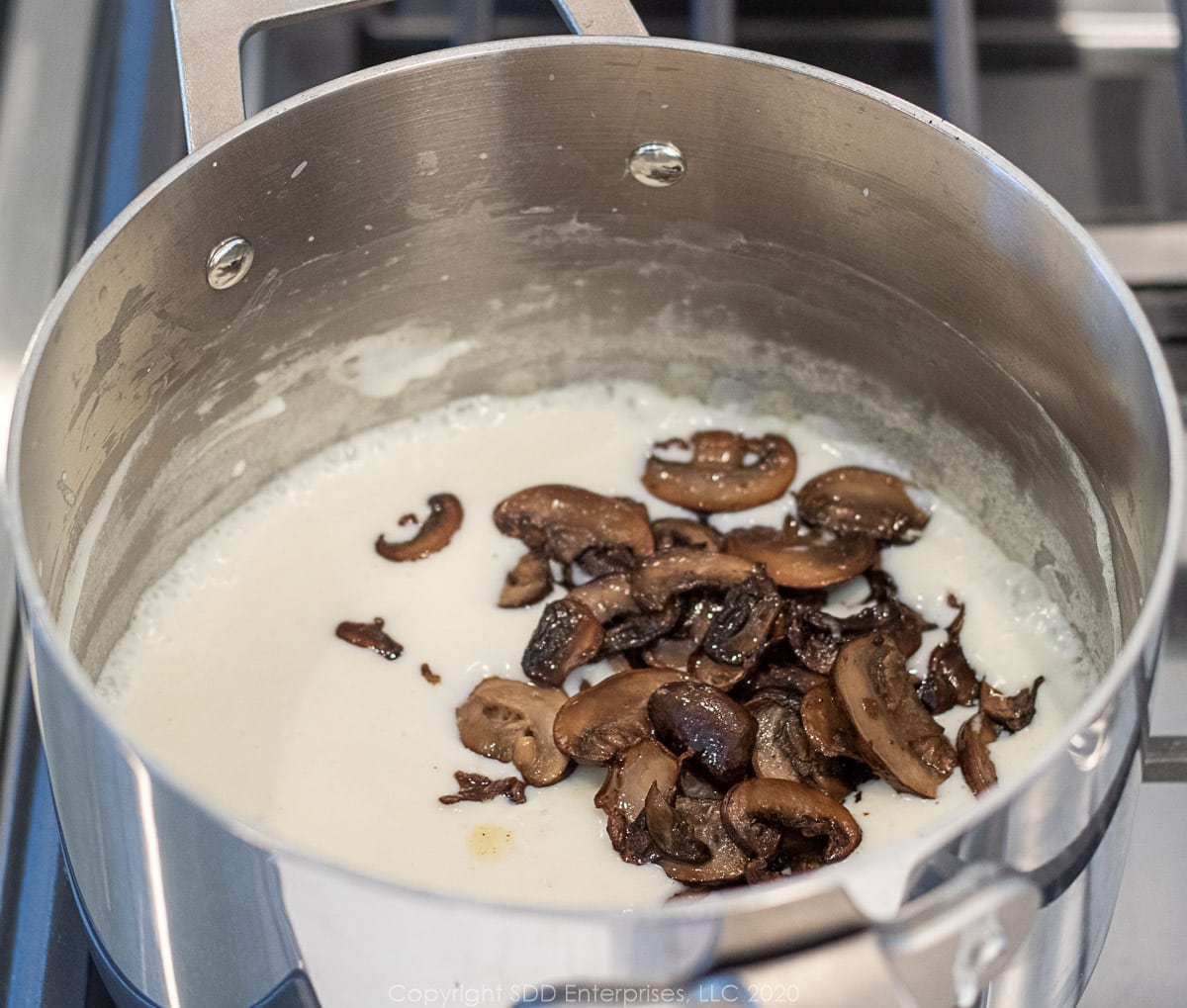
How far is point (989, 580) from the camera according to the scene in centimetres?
147

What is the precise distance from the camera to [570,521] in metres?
1.47

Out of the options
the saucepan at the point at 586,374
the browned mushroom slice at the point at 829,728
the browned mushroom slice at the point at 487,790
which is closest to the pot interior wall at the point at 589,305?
the saucepan at the point at 586,374

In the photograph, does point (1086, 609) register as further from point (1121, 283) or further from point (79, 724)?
point (79, 724)

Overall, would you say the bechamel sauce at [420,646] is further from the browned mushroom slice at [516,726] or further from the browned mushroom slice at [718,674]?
the browned mushroom slice at [718,674]

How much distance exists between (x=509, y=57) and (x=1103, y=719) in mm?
740

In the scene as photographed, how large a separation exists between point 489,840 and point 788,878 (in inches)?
14.3

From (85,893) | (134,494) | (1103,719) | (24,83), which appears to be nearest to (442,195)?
(134,494)

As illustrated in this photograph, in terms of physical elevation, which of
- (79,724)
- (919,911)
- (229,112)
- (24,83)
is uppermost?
(24,83)

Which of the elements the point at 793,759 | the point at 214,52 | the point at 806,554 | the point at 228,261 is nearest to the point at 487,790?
the point at 793,759

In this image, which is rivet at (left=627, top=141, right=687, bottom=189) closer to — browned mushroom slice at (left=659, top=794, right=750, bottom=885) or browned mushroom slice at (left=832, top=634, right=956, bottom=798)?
browned mushroom slice at (left=832, top=634, right=956, bottom=798)

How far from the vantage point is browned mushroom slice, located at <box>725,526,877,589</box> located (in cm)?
142

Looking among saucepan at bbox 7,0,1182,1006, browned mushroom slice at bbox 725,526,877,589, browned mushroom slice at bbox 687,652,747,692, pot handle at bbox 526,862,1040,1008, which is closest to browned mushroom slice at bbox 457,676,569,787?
browned mushroom slice at bbox 687,652,747,692

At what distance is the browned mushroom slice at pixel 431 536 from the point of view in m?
1.47

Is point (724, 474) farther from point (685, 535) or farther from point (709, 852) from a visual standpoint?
point (709, 852)
